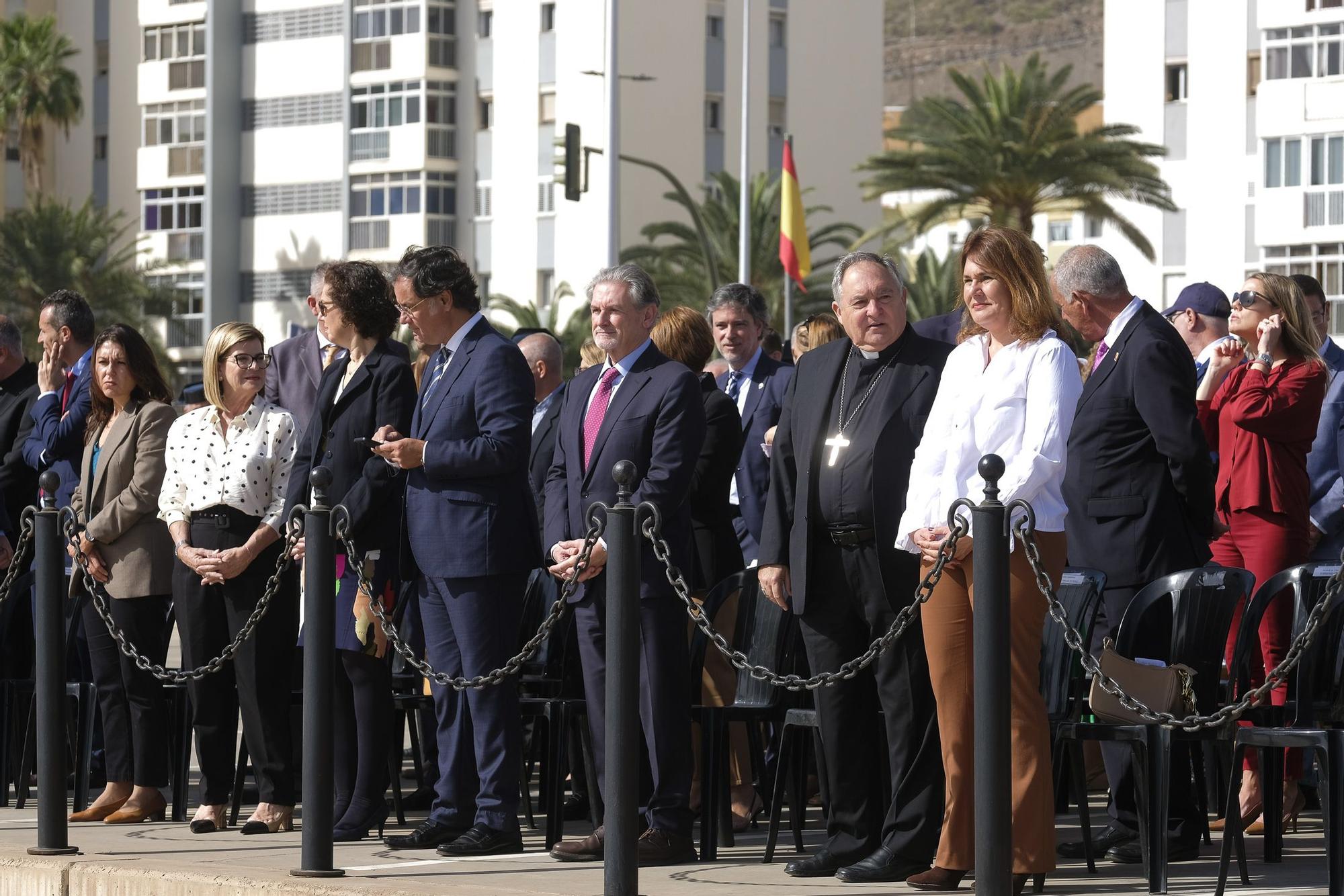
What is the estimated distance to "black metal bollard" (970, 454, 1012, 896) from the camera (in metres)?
6.35

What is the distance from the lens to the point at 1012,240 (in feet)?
24.4

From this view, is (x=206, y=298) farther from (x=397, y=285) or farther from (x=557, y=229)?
(x=397, y=285)

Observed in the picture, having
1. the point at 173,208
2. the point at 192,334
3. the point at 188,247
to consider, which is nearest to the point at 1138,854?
the point at 192,334

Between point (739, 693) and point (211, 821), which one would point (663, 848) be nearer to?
point (739, 693)

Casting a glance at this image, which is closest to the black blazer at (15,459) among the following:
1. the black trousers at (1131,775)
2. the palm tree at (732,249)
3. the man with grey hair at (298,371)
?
the man with grey hair at (298,371)

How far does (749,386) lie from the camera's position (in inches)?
427

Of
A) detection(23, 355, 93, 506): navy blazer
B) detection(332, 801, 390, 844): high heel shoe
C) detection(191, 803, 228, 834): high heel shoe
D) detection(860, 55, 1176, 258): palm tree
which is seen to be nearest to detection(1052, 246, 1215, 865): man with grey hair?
detection(332, 801, 390, 844): high heel shoe

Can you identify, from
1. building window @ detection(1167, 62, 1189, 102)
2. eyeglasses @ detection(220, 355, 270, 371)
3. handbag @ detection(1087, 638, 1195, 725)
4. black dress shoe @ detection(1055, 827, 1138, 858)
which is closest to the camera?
handbag @ detection(1087, 638, 1195, 725)

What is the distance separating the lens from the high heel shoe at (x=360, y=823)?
8664 mm

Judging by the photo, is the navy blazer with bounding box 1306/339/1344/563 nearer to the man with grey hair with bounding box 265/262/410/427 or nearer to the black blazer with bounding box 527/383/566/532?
the black blazer with bounding box 527/383/566/532

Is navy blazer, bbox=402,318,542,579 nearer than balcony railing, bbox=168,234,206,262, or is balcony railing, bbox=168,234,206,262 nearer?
navy blazer, bbox=402,318,542,579

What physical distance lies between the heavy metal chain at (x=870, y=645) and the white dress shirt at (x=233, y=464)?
2161 mm

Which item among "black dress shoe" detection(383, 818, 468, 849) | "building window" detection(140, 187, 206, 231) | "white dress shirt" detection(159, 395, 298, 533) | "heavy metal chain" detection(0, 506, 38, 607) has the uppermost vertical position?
"building window" detection(140, 187, 206, 231)

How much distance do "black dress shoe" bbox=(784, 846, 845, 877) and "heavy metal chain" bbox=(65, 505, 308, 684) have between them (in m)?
2.13
